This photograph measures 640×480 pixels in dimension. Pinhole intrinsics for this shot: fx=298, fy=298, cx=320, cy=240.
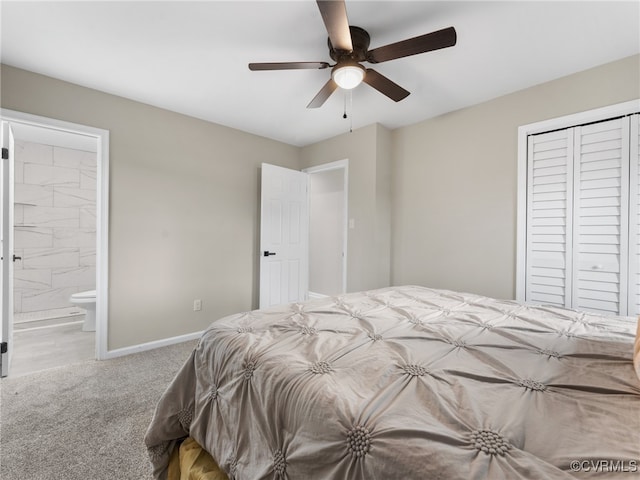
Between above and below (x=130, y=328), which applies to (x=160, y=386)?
below

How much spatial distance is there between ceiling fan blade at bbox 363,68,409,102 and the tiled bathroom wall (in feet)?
14.9

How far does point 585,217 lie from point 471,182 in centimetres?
95

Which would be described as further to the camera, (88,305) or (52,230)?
(52,230)

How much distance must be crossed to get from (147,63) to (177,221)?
1.50m

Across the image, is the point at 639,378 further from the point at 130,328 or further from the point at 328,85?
the point at 130,328

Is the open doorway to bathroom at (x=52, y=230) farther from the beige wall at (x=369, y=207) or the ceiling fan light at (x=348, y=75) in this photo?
the ceiling fan light at (x=348, y=75)

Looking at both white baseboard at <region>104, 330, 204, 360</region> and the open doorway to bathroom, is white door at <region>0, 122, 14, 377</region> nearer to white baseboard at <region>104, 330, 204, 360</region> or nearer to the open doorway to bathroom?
white baseboard at <region>104, 330, 204, 360</region>

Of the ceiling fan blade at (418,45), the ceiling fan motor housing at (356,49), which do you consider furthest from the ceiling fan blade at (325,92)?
the ceiling fan blade at (418,45)

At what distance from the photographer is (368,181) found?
354cm

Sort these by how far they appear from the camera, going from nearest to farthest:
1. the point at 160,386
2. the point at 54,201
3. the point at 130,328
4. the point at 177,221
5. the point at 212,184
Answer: the point at 160,386
the point at 130,328
the point at 177,221
the point at 212,184
the point at 54,201

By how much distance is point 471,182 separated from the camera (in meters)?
3.01

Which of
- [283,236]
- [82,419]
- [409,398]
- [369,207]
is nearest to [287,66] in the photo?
[409,398]

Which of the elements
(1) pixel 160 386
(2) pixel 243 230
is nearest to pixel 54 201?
(2) pixel 243 230

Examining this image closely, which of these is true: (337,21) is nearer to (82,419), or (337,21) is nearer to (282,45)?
(282,45)
